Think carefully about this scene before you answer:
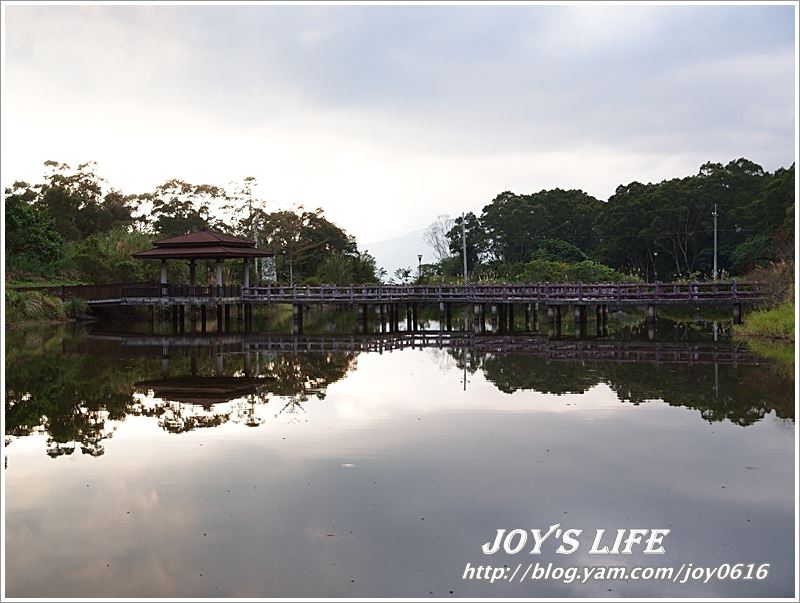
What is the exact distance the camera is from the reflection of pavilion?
1570cm

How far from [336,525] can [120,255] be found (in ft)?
125

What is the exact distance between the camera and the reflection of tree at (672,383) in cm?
1373

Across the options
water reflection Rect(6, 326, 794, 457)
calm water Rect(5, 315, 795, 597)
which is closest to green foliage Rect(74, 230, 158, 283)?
water reflection Rect(6, 326, 794, 457)

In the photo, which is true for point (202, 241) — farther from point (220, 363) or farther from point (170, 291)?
point (220, 363)

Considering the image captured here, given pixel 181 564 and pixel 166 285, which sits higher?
pixel 166 285

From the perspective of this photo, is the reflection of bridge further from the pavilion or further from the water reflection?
the pavilion

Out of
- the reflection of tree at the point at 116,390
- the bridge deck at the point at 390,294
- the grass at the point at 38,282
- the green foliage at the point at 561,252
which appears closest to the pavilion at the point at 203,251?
the bridge deck at the point at 390,294

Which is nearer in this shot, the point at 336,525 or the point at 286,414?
the point at 336,525

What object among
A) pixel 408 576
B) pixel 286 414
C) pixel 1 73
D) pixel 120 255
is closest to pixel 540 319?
pixel 120 255

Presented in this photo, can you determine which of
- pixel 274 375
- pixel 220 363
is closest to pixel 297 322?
pixel 220 363

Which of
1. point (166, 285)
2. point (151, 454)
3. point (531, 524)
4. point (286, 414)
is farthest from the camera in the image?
point (166, 285)

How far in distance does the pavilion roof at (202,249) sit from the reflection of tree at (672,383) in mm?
16647

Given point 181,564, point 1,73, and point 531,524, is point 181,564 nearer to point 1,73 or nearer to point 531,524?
point 531,524

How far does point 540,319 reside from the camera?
41188 millimetres
